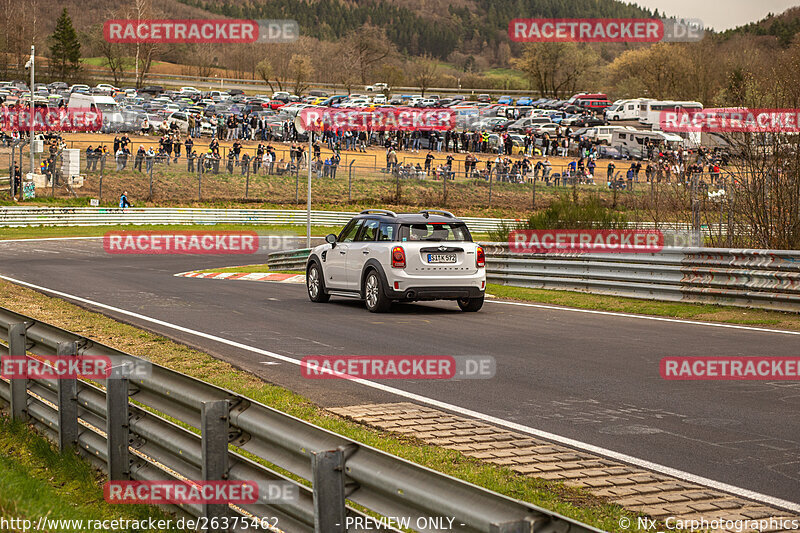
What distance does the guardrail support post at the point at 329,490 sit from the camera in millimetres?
4066

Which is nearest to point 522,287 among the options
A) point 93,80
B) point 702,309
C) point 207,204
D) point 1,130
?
point 702,309

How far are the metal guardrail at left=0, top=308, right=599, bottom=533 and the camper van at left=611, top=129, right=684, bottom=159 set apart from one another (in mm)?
64725

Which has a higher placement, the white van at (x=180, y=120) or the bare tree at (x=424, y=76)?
the bare tree at (x=424, y=76)

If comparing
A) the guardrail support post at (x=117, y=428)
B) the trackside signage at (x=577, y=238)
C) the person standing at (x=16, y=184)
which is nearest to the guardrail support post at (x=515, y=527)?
the guardrail support post at (x=117, y=428)

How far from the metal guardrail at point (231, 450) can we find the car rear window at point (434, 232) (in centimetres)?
880

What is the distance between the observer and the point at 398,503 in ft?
12.5

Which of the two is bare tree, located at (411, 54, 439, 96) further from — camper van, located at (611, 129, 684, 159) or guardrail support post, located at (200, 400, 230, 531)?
guardrail support post, located at (200, 400, 230, 531)

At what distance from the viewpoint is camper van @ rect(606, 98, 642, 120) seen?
294 ft

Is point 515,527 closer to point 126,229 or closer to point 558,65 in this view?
point 126,229

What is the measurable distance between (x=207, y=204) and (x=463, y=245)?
35.9 m

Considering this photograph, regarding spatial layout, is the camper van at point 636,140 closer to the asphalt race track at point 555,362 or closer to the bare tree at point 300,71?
the asphalt race track at point 555,362

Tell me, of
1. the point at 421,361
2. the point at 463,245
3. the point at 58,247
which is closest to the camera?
the point at 421,361

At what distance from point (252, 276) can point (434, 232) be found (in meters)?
12.4

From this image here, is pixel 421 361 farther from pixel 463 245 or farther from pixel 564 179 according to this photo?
pixel 564 179
